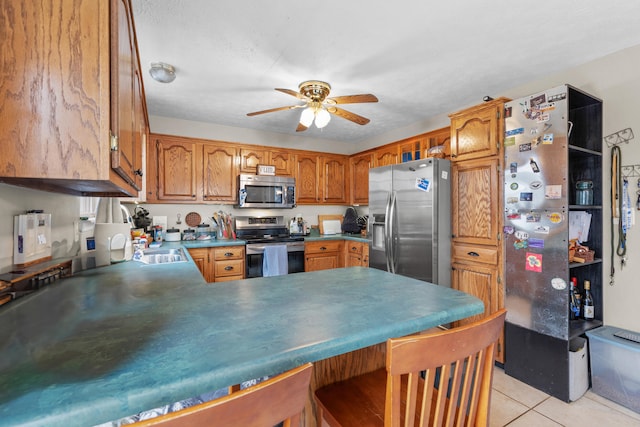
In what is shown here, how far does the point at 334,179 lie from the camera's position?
4551mm

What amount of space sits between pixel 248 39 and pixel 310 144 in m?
2.58

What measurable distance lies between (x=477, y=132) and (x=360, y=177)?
206 cm

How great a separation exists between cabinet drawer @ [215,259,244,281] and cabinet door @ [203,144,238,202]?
0.86 meters

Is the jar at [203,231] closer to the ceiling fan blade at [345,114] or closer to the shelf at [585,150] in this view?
the ceiling fan blade at [345,114]

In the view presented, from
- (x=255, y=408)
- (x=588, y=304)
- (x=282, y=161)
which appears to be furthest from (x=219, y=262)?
(x=588, y=304)

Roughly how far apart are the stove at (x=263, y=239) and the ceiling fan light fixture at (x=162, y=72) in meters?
1.87

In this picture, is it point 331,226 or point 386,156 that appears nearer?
point 386,156

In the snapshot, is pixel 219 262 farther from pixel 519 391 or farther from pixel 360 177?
pixel 519 391

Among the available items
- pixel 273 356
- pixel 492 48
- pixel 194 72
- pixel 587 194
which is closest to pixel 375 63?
pixel 492 48

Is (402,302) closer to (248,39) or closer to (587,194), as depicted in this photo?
(248,39)

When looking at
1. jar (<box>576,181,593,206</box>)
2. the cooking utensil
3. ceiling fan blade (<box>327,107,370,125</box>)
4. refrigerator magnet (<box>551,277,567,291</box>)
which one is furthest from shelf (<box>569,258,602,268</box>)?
the cooking utensil

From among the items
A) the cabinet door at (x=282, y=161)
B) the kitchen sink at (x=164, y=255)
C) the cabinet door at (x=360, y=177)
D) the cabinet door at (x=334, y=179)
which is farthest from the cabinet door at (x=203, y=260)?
the cabinet door at (x=360, y=177)

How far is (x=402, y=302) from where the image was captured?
3.61ft

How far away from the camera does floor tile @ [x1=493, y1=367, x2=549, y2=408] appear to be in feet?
6.53
